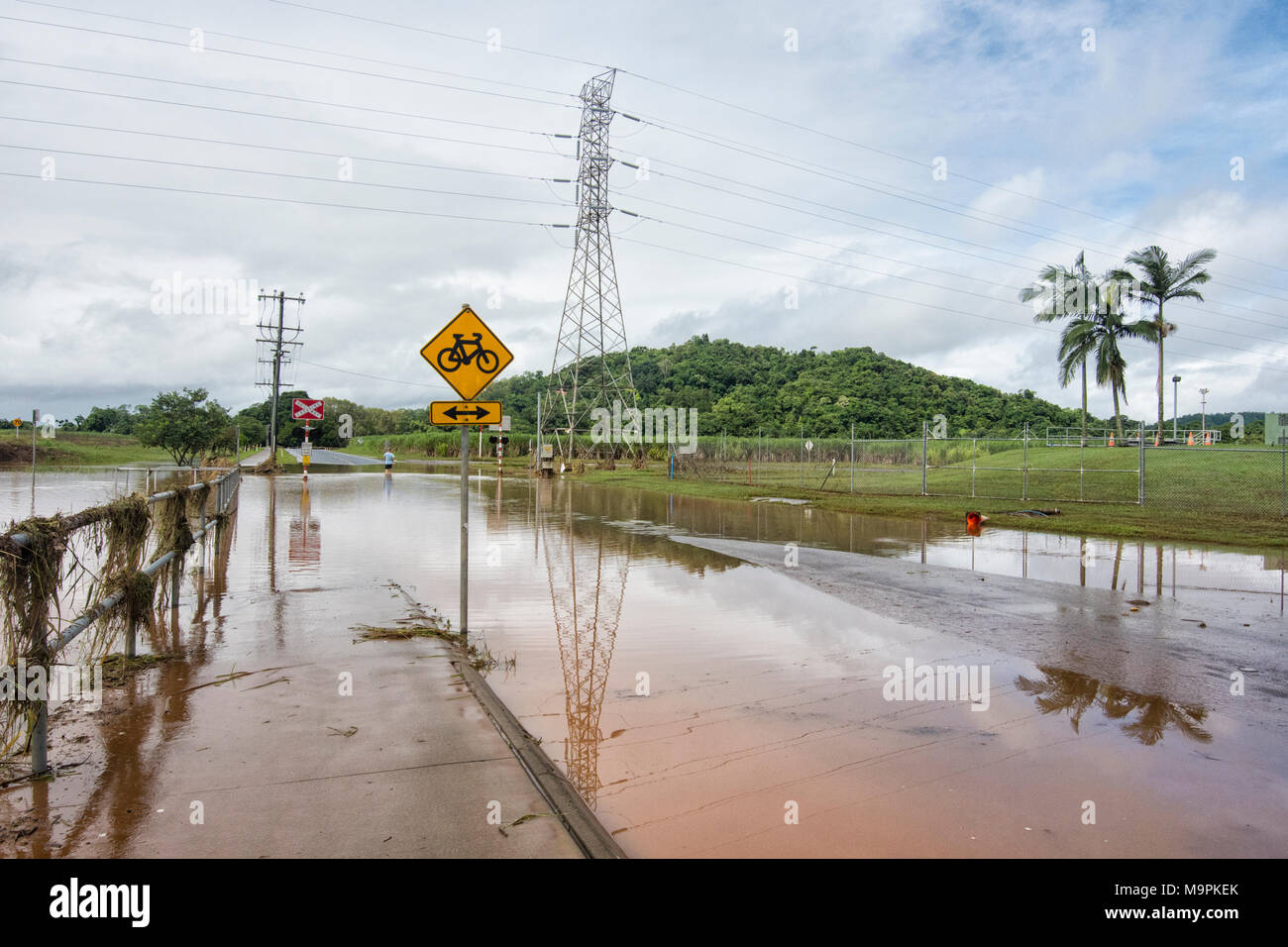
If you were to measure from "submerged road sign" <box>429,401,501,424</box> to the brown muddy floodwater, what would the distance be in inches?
86.0

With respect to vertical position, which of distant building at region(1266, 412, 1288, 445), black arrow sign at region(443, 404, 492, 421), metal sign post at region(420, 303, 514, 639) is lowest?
black arrow sign at region(443, 404, 492, 421)

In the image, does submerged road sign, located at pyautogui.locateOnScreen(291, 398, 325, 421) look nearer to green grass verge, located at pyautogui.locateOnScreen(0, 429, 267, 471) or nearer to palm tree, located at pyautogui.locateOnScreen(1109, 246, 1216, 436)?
green grass verge, located at pyautogui.locateOnScreen(0, 429, 267, 471)

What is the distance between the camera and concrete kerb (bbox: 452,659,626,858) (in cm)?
366

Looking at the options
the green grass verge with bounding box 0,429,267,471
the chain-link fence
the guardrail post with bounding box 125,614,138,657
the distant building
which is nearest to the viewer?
the guardrail post with bounding box 125,614,138,657

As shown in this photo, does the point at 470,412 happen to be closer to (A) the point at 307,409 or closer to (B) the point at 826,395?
(A) the point at 307,409

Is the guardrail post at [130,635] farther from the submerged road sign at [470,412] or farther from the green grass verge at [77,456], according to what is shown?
the green grass verge at [77,456]

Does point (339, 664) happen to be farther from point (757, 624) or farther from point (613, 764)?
point (757, 624)

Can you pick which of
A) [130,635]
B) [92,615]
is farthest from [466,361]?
[92,615]

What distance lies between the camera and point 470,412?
26.3 feet

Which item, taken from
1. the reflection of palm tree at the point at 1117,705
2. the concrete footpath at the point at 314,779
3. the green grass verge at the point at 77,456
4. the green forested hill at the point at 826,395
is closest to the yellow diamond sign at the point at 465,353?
the concrete footpath at the point at 314,779

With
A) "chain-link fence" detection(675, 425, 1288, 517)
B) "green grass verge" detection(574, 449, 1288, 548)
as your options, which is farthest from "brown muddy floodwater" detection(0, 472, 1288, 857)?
"chain-link fence" detection(675, 425, 1288, 517)

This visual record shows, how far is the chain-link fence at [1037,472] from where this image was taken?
74.5ft

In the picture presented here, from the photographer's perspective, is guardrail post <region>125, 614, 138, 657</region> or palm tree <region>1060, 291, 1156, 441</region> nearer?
guardrail post <region>125, 614, 138, 657</region>

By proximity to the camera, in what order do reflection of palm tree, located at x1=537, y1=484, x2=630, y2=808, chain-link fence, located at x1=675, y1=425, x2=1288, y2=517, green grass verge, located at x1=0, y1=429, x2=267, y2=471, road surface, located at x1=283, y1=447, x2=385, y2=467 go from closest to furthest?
reflection of palm tree, located at x1=537, y1=484, x2=630, y2=808, chain-link fence, located at x1=675, y1=425, x2=1288, y2=517, green grass verge, located at x1=0, y1=429, x2=267, y2=471, road surface, located at x1=283, y1=447, x2=385, y2=467
